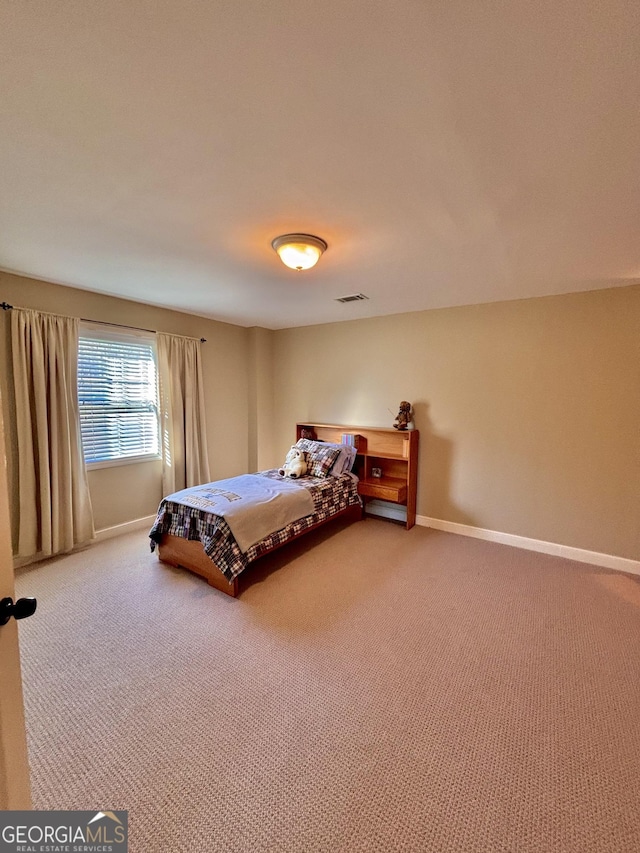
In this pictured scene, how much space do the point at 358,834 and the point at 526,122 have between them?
247cm

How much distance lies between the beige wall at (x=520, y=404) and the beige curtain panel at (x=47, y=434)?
2.85 metres

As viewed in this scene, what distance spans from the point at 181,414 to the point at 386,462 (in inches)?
98.6

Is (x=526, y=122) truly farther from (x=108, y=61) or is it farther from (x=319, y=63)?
(x=108, y=61)

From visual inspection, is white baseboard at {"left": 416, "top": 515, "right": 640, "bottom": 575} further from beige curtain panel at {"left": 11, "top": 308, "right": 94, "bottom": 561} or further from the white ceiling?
beige curtain panel at {"left": 11, "top": 308, "right": 94, "bottom": 561}

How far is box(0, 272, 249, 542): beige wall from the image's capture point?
277 cm

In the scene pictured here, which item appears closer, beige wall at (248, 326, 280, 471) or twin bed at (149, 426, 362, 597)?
twin bed at (149, 426, 362, 597)

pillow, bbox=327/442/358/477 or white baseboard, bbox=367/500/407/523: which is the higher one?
pillow, bbox=327/442/358/477

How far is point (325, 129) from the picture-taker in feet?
3.94

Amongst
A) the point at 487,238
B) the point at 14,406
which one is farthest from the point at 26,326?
the point at 487,238

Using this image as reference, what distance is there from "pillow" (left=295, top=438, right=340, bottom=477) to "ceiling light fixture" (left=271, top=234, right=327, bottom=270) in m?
2.18

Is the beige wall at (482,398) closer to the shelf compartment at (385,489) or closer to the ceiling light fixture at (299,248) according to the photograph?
the shelf compartment at (385,489)

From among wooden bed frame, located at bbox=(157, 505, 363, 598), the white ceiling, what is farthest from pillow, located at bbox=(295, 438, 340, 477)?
the white ceiling

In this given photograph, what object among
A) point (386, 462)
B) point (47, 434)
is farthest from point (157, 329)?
point (386, 462)

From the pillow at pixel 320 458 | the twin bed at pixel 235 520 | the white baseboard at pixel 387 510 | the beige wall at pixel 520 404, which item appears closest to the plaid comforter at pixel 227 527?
the twin bed at pixel 235 520
